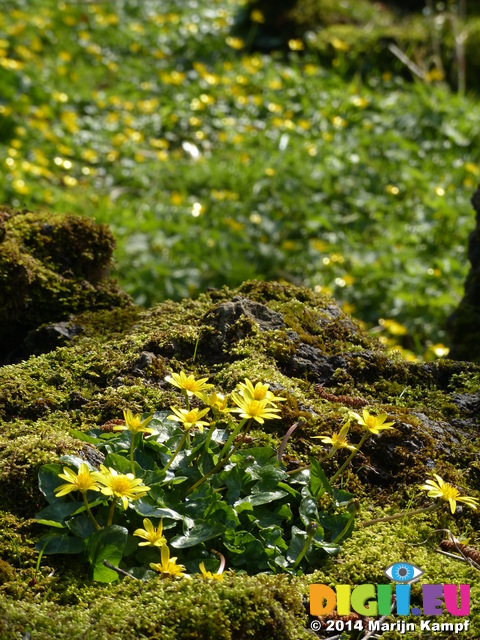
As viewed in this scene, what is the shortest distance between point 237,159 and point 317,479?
4325 millimetres

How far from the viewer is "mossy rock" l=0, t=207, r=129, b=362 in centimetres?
260

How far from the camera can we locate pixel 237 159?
19.2 ft

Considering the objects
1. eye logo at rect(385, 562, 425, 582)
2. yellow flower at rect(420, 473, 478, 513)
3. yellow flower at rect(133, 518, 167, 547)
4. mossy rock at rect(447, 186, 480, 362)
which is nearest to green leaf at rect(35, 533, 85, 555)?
yellow flower at rect(133, 518, 167, 547)

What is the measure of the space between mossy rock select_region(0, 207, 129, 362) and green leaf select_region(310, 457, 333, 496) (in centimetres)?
106

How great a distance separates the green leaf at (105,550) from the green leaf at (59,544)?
3 cm

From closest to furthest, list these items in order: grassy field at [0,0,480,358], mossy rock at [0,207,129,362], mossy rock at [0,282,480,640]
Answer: mossy rock at [0,282,480,640] < mossy rock at [0,207,129,362] < grassy field at [0,0,480,358]

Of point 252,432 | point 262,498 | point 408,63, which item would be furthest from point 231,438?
point 408,63

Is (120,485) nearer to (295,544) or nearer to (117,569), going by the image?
(117,569)

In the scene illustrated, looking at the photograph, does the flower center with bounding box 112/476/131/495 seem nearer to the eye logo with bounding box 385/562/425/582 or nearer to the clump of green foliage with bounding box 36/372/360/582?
the clump of green foliage with bounding box 36/372/360/582

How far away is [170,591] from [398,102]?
5.70 metres

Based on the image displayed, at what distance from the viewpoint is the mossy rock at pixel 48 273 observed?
8.53 ft

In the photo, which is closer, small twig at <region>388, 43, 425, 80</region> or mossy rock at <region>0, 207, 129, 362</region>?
mossy rock at <region>0, 207, 129, 362</region>

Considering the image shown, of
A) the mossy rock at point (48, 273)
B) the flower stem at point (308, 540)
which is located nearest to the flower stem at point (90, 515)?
the flower stem at point (308, 540)

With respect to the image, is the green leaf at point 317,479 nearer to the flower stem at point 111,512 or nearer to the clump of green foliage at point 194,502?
the clump of green foliage at point 194,502
